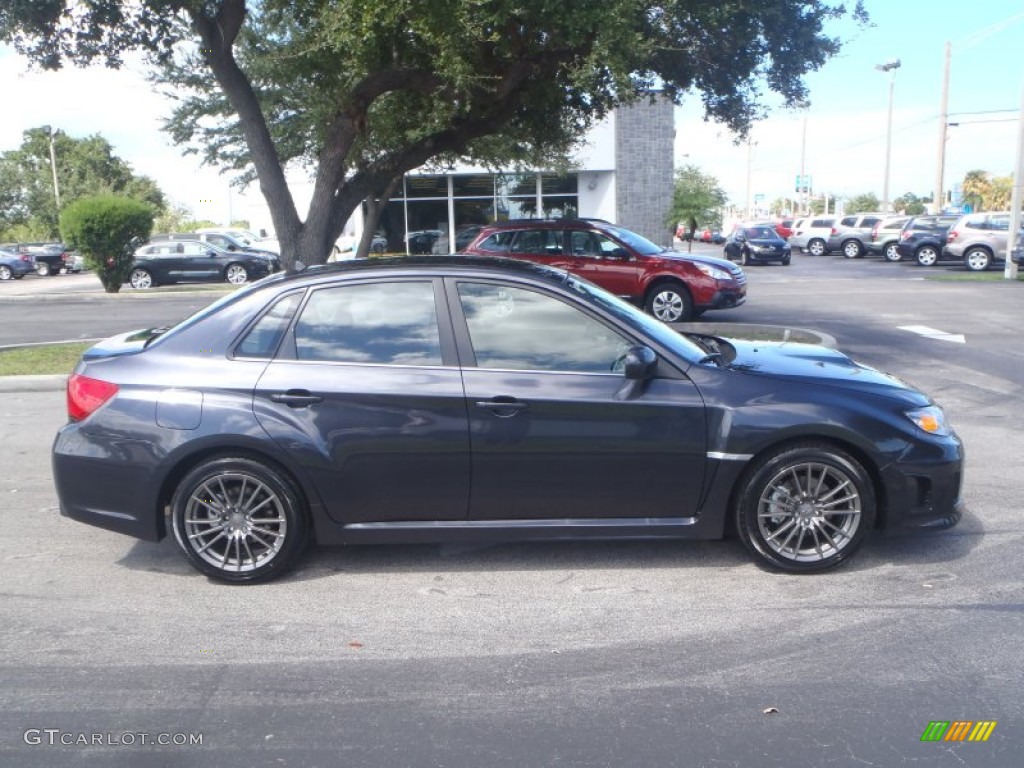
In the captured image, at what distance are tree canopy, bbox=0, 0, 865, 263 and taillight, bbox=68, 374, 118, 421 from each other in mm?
6148

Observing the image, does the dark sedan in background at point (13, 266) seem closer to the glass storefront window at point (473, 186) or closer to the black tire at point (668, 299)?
the glass storefront window at point (473, 186)

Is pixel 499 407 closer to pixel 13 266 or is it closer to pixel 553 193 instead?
pixel 553 193

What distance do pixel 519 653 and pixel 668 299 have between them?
1179 centimetres

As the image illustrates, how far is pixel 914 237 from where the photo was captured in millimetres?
34469

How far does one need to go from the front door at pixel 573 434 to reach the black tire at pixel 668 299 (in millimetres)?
10595

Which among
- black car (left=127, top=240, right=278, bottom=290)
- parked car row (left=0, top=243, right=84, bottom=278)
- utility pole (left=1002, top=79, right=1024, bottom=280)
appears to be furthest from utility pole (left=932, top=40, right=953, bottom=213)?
parked car row (left=0, top=243, right=84, bottom=278)

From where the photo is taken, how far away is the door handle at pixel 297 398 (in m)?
5.11

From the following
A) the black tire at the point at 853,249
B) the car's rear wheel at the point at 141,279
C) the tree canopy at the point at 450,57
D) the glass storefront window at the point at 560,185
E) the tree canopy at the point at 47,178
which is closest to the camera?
the tree canopy at the point at 450,57

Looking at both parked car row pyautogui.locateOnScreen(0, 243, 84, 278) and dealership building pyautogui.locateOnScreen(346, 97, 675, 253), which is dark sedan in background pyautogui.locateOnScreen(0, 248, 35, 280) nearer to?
parked car row pyautogui.locateOnScreen(0, 243, 84, 278)

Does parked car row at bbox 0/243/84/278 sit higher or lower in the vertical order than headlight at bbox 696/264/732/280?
lower

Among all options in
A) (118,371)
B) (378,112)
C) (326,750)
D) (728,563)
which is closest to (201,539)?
(118,371)

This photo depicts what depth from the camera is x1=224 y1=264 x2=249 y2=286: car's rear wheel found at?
29.9m

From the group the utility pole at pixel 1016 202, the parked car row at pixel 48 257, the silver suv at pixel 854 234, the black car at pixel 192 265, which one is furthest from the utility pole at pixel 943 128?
the parked car row at pixel 48 257

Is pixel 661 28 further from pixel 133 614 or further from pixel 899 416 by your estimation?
pixel 133 614
